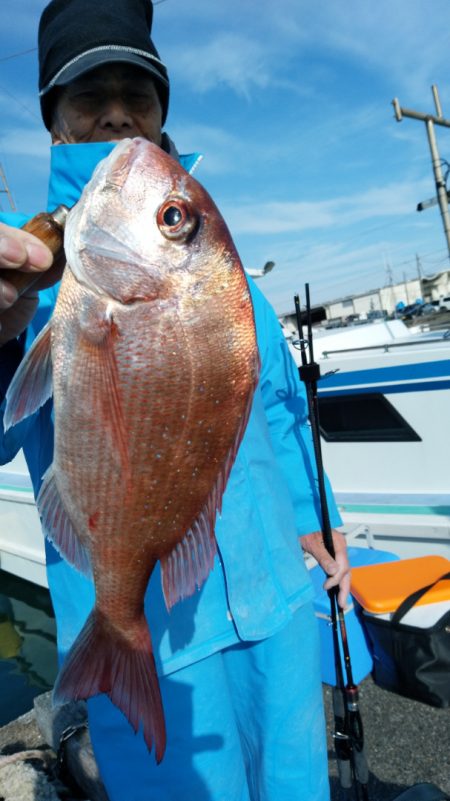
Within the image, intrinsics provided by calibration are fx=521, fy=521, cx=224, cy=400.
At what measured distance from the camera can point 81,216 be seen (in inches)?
45.7

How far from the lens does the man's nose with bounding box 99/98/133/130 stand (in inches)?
64.1

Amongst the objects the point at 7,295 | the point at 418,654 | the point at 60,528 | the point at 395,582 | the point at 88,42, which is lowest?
the point at 418,654

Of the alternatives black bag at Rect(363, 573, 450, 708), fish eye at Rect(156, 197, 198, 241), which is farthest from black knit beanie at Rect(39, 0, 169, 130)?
black bag at Rect(363, 573, 450, 708)

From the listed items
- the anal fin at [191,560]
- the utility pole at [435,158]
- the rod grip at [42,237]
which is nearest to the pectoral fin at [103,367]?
the rod grip at [42,237]

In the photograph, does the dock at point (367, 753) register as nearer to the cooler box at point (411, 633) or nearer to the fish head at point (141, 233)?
the cooler box at point (411, 633)

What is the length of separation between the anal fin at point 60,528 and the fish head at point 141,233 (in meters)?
0.50

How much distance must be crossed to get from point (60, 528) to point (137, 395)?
1.27 ft

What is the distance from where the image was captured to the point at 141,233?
1189 mm

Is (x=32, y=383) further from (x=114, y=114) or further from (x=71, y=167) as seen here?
Answer: (x=114, y=114)

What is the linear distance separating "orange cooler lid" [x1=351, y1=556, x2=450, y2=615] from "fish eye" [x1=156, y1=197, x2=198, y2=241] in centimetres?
337

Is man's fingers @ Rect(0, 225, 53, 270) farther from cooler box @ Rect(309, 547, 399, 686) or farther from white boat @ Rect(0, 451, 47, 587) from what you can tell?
white boat @ Rect(0, 451, 47, 587)

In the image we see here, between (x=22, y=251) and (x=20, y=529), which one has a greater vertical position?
(x=22, y=251)

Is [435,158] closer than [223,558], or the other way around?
[223,558]

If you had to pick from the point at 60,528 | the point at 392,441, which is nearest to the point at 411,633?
the point at 392,441
